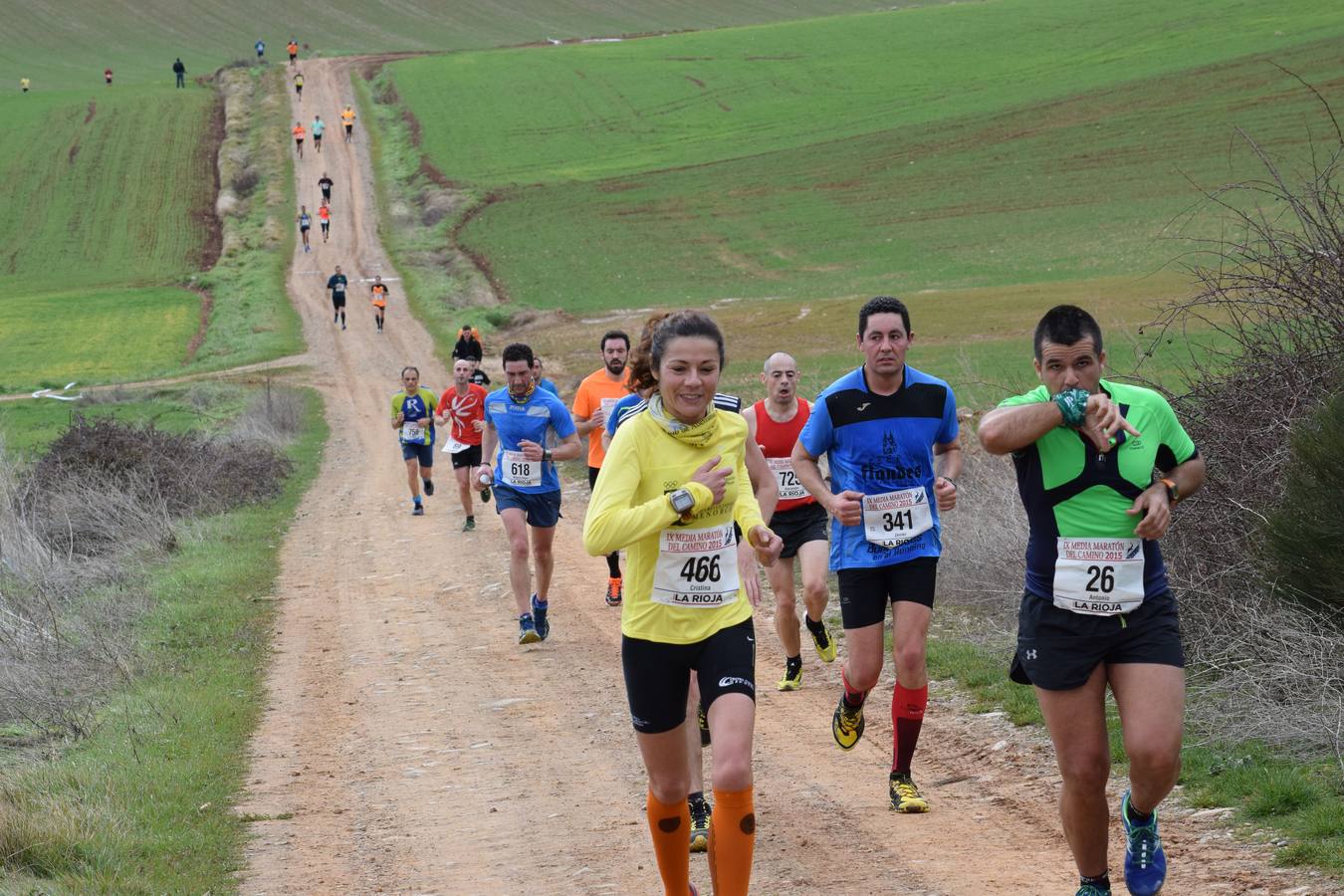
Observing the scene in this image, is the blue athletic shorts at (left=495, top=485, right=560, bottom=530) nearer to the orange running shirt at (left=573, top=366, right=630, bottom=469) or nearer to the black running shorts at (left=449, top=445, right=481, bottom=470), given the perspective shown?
the orange running shirt at (left=573, top=366, right=630, bottom=469)

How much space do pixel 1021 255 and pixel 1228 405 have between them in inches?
1500

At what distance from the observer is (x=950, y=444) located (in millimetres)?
7496

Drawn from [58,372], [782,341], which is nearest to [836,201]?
[782,341]

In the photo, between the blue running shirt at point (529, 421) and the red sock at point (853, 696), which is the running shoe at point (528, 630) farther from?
the red sock at point (853, 696)

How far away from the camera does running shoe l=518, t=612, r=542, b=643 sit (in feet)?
→ 37.6

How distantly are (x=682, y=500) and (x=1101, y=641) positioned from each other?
153 cm

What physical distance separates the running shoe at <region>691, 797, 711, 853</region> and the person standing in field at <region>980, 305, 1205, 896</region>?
186cm

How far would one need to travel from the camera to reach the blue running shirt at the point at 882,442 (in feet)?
23.7

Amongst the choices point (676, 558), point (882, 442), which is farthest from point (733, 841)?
point (882, 442)

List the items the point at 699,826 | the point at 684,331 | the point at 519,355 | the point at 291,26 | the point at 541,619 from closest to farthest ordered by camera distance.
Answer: the point at 684,331 → the point at 699,826 → the point at 519,355 → the point at 541,619 → the point at 291,26

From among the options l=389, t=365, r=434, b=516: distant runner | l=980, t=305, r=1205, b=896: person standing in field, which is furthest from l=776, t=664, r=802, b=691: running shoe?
A: l=389, t=365, r=434, b=516: distant runner

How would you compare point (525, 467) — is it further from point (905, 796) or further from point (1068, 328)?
point (1068, 328)

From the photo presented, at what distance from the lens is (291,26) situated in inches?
4555

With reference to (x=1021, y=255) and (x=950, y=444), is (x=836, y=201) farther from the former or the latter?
(x=950, y=444)
